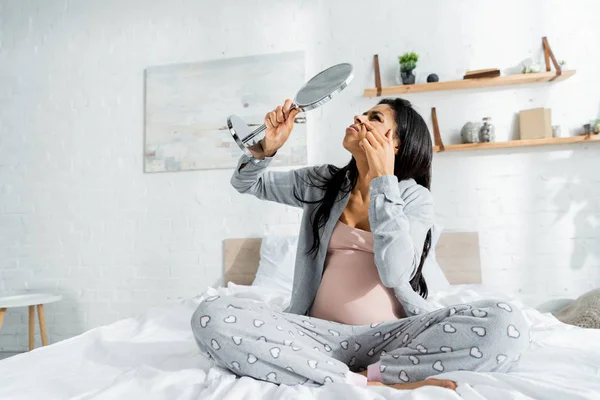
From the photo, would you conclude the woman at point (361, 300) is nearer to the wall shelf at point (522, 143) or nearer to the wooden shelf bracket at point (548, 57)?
the wall shelf at point (522, 143)

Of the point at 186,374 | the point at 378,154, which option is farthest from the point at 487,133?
the point at 186,374

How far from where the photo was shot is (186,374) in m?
0.93

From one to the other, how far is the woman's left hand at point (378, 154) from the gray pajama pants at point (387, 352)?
0.37 m

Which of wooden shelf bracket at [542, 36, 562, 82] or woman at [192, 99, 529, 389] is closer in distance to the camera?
woman at [192, 99, 529, 389]

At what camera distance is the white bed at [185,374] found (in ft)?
2.51

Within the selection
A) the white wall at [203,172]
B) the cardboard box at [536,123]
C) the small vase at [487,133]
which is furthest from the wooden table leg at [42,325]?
the cardboard box at [536,123]

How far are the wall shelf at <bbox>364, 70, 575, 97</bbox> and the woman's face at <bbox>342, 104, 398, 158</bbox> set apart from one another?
3.70 feet

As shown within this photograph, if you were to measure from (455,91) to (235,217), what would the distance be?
1.46 m

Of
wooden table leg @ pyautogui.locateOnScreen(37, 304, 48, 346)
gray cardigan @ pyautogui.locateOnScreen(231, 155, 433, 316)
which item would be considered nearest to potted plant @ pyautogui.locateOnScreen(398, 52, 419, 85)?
gray cardigan @ pyautogui.locateOnScreen(231, 155, 433, 316)

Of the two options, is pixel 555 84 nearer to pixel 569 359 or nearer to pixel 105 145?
pixel 569 359

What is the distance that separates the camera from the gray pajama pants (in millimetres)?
884

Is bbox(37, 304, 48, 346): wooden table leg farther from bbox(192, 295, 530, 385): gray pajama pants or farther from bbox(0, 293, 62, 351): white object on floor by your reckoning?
bbox(192, 295, 530, 385): gray pajama pants

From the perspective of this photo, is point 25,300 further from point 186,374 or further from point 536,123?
point 536,123

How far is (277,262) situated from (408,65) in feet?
4.26
